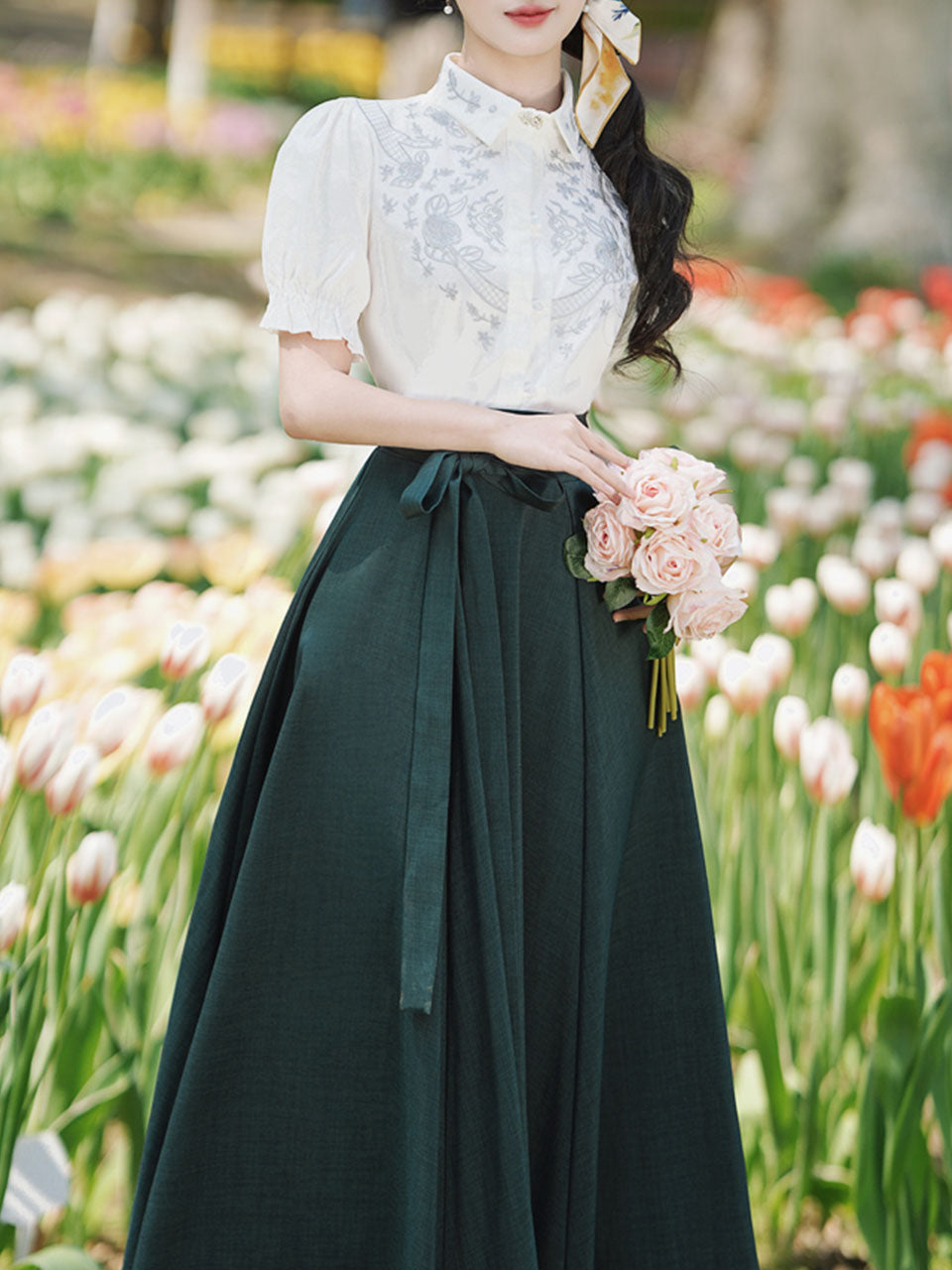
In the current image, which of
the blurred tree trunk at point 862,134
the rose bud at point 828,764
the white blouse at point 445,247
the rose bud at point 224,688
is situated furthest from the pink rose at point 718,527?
the blurred tree trunk at point 862,134

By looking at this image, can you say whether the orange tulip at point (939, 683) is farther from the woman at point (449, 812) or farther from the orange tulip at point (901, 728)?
the woman at point (449, 812)

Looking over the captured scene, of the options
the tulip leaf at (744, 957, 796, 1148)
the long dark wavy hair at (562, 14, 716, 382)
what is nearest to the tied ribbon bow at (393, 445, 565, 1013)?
the long dark wavy hair at (562, 14, 716, 382)

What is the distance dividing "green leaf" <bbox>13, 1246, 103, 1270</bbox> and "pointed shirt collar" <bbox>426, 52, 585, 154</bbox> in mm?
1358

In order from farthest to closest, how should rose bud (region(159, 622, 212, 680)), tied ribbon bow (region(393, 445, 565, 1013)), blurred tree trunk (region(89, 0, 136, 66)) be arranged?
1. blurred tree trunk (region(89, 0, 136, 66))
2. rose bud (region(159, 622, 212, 680))
3. tied ribbon bow (region(393, 445, 565, 1013))

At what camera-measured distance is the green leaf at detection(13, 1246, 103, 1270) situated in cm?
170

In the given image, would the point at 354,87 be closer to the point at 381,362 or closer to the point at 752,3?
the point at 752,3

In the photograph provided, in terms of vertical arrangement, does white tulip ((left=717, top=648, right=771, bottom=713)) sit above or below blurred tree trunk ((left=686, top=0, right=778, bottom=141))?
below

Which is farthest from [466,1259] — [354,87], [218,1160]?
[354,87]

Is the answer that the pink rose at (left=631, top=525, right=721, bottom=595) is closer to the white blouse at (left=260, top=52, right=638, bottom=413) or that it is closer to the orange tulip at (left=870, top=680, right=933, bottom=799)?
the white blouse at (left=260, top=52, right=638, bottom=413)

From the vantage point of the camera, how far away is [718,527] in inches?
63.1

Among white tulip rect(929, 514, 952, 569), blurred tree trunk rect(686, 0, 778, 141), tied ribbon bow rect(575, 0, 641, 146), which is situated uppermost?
blurred tree trunk rect(686, 0, 778, 141)

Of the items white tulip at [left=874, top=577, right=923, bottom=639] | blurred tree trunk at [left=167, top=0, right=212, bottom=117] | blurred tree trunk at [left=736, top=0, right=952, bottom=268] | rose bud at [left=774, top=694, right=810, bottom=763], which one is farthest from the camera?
blurred tree trunk at [left=167, top=0, right=212, bottom=117]

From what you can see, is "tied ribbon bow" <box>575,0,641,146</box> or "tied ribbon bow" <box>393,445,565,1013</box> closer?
"tied ribbon bow" <box>393,445,565,1013</box>

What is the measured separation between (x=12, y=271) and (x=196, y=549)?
5095mm
